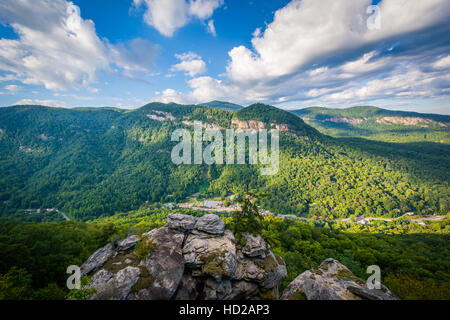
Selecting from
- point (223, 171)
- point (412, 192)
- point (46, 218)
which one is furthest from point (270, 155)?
point (46, 218)

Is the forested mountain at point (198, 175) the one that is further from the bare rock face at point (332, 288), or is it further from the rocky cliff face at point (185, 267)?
the rocky cliff face at point (185, 267)

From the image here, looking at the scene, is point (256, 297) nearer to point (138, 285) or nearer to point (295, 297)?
point (295, 297)

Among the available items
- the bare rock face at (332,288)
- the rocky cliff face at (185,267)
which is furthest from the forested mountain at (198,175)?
the rocky cliff face at (185,267)

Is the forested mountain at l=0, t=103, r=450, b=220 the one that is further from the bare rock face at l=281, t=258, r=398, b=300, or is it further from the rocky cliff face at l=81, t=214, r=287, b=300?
the rocky cliff face at l=81, t=214, r=287, b=300

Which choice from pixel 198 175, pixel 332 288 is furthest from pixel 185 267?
pixel 198 175

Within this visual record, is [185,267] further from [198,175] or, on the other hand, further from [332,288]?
[198,175]
